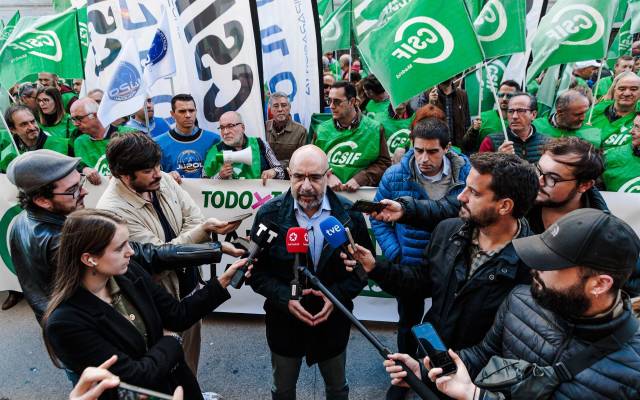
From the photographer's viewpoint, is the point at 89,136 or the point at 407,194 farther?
the point at 89,136

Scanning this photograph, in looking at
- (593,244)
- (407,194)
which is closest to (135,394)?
(593,244)

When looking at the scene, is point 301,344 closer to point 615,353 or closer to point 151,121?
point 615,353

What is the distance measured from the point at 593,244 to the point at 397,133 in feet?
13.6

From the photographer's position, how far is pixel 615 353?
154 cm

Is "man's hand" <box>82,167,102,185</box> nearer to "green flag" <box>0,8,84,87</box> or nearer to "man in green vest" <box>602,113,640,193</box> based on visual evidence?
"green flag" <box>0,8,84,87</box>

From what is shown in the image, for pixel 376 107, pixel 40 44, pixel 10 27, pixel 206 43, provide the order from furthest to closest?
pixel 10 27, pixel 376 107, pixel 40 44, pixel 206 43

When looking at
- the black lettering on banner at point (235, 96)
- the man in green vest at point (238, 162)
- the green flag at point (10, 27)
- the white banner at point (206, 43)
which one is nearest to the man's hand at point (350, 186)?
the man in green vest at point (238, 162)

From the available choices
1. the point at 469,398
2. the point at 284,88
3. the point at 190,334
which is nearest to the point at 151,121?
the point at 284,88

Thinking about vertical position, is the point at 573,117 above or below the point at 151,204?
above

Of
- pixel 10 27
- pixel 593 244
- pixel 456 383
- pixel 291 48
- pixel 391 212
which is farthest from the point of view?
pixel 10 27

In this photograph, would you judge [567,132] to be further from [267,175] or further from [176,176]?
[176,176]

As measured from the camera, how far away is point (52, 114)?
6395mm

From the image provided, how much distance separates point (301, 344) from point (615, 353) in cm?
179

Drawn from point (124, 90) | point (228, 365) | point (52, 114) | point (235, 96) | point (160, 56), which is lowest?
point (228, 365)
